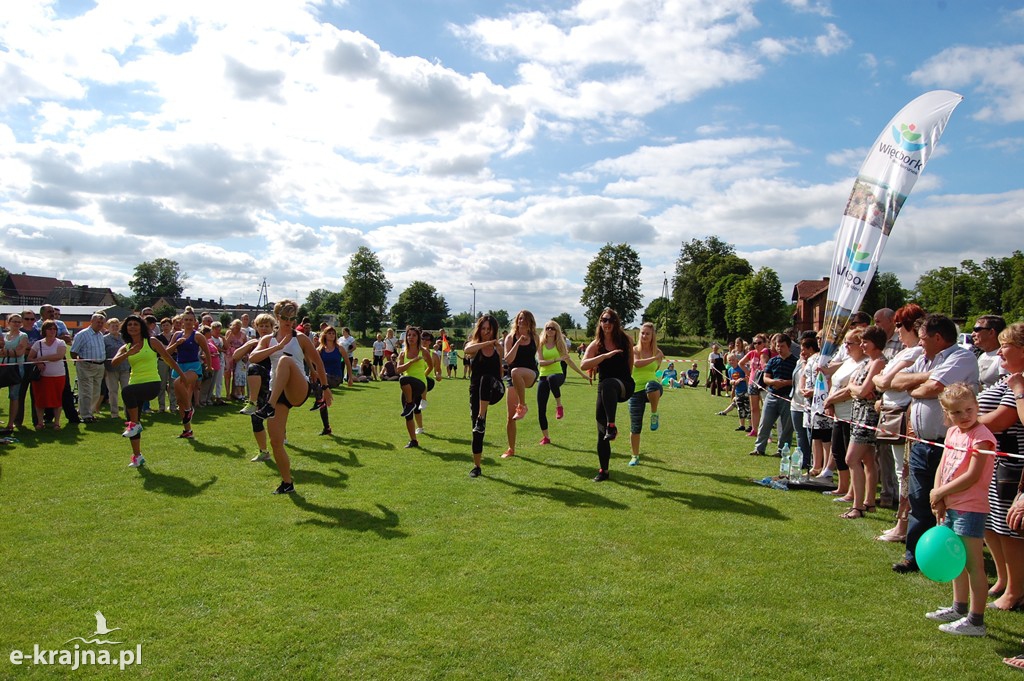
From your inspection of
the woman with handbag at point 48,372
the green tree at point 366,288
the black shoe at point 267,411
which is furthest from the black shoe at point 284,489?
the green tree at point 366,288

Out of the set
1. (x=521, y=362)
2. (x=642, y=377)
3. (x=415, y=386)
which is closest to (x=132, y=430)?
(x=415, y=386)

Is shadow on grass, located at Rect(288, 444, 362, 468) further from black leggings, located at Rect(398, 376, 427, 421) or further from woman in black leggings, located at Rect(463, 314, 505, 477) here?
woman in black leggings, located at Rect(463, 314, 505, 477)

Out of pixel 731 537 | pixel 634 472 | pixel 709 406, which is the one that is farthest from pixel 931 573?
pixel 709 406

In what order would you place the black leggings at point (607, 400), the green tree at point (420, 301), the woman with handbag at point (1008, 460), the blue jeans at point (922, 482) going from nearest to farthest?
1. the woman with handbag at point (1008, 460)
2. the blue jeans at point (922, 482)
3. the black leggings at point (607, 400)
4. the green tree at point (420, 301)

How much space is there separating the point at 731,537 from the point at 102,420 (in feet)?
38.5

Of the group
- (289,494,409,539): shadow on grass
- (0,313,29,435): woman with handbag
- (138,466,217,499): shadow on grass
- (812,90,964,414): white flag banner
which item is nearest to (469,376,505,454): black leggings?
(289,494,409,539): shadow on grass

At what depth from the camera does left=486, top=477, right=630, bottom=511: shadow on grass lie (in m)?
6.77

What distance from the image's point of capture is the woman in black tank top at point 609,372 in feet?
24.9

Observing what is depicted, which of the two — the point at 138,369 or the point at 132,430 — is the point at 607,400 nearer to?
the point at 132,430

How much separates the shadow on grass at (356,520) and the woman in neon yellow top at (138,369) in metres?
3.15

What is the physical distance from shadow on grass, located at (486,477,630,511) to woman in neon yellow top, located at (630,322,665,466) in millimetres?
1673

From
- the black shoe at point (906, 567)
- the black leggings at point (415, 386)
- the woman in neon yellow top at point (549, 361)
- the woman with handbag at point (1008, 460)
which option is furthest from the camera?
the woman in neon yellow top at point (549, 361)

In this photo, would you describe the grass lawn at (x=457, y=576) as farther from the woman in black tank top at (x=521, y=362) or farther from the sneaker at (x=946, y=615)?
the woman in black tank top at (x=521, y=362)

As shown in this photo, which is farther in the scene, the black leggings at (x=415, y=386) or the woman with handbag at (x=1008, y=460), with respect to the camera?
the black leggings at (x=415, y=386)
